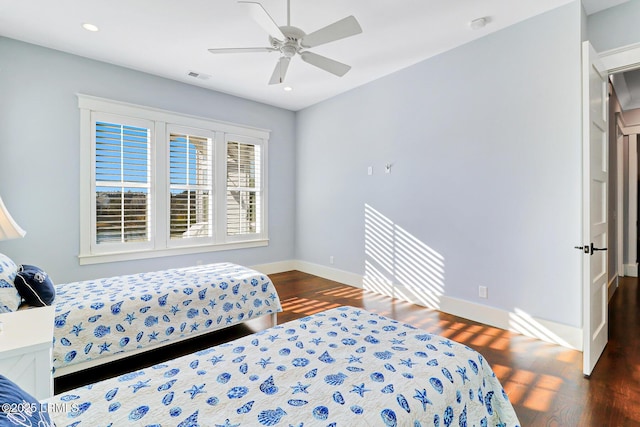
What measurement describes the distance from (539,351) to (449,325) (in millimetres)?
775

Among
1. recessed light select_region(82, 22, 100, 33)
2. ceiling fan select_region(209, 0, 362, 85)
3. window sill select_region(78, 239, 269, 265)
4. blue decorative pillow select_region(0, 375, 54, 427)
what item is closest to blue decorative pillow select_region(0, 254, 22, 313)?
blue decorative pillow select_region(0, 375, 54, 427)

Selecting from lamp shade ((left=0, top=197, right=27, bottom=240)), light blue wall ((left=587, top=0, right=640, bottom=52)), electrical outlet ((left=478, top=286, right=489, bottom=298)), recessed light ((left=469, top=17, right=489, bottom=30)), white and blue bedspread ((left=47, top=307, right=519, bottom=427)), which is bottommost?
electrical outlet ((left=478, top=286, right=489, bottom=298))

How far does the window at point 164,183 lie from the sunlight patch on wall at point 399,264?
1999 millimetres

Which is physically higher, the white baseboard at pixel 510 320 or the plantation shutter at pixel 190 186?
the plantation shutter at pixel 190 186

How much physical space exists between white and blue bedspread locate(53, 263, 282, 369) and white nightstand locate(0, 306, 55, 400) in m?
0.70

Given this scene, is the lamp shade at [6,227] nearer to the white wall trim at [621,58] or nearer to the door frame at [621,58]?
the door frame at [621,58]

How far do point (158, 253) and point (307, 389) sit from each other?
3787 mm

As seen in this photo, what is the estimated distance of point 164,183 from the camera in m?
4.30

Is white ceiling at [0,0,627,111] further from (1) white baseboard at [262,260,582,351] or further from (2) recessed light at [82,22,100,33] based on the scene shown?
(1) white baseboard at [262,260,582,351]

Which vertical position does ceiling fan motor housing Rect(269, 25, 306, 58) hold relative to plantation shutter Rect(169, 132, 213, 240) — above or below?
above

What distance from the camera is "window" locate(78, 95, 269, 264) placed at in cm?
382

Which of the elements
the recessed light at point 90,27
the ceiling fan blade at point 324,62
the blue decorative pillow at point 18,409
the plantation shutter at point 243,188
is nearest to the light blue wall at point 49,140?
the recessed light at point 90,27

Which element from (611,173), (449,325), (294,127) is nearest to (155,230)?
(294,127)

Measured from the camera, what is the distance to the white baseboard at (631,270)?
5.17m
